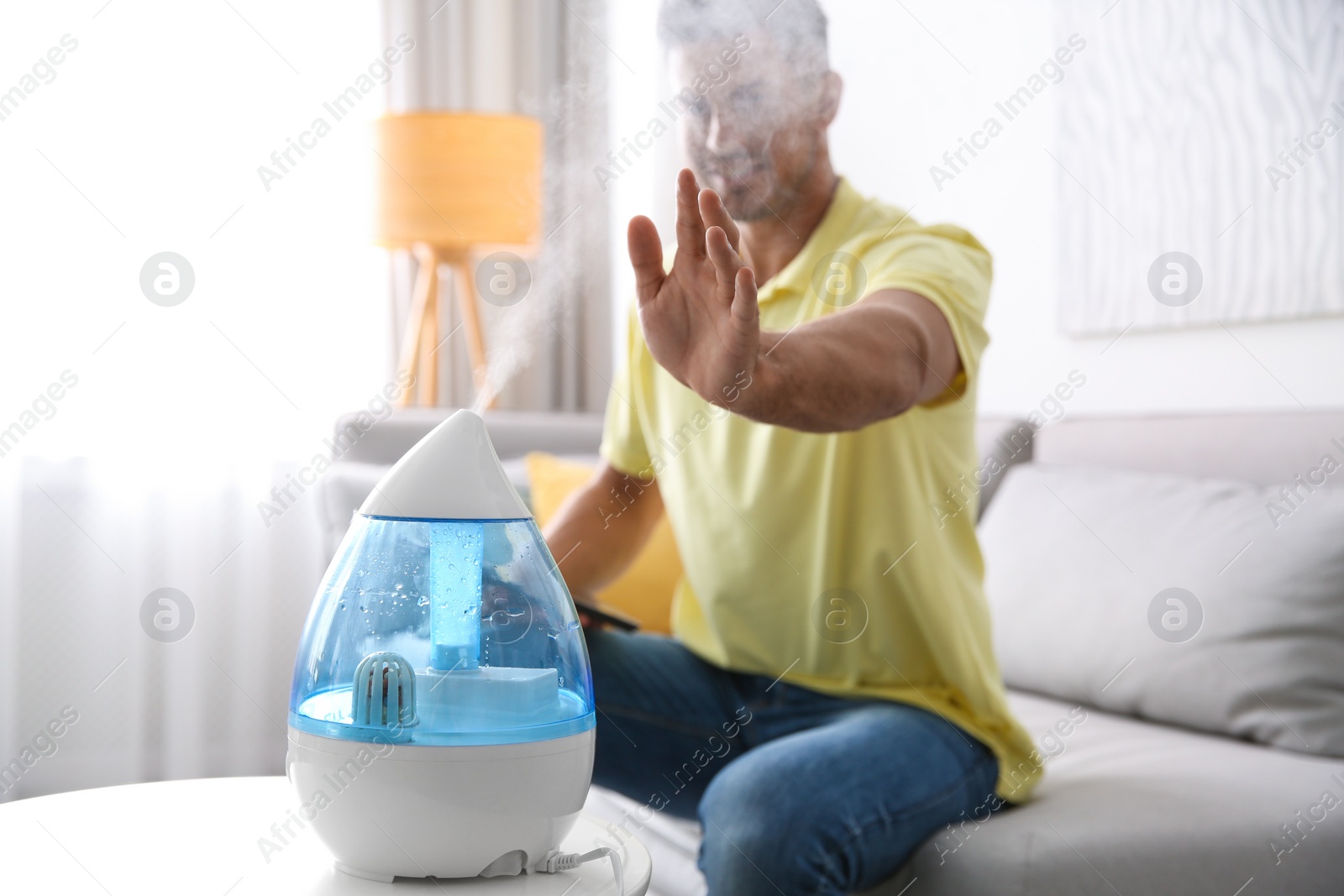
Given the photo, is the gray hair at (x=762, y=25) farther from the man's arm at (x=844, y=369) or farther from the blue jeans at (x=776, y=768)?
the blue jeans at (x=776, y=768)

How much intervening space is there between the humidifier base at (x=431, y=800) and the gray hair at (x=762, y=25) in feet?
2.73

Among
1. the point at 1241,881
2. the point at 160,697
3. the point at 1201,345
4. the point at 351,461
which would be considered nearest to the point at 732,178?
the point at 1241,881

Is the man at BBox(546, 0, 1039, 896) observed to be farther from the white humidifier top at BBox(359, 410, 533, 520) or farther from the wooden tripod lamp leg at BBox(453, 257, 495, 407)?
the wooden tripod lamp leg at BBox(453, 257, 495, 407)

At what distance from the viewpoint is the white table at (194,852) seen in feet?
2.52

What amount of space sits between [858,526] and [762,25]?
57cm

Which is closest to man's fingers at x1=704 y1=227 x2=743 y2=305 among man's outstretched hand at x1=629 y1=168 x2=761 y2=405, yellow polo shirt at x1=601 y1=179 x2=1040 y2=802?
man's outstretched hand at x1=629 y1=168 x2=761 y2=405

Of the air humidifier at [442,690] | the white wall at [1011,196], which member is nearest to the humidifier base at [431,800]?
the air humidifier at [442,690]

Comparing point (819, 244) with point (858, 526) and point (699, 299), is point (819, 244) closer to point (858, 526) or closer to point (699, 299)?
point (858, 526)

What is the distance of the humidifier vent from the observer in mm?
737

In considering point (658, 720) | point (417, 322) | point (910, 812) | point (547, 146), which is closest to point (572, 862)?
point (910, 812)

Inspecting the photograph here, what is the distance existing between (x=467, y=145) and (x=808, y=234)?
1572mm

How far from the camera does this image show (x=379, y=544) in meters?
0.79

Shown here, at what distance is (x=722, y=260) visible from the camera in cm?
83

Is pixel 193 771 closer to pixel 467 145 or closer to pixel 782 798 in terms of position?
pixel 467 145
